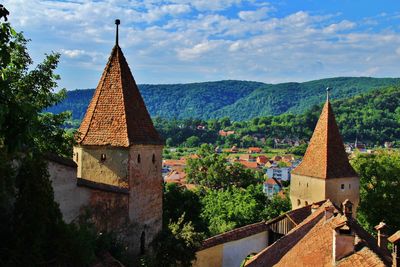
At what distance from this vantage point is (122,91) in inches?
705

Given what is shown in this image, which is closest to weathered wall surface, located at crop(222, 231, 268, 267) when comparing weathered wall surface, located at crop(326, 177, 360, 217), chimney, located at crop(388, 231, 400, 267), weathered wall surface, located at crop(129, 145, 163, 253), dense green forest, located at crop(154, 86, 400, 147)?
weathered wall surface, located at crop(326, 177, 360, 217)

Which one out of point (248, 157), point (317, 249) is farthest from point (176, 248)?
point (248, 157)

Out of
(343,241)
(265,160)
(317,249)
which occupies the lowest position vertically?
(265,160)

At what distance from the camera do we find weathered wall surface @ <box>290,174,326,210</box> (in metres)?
28.9

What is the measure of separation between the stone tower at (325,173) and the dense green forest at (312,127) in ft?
394

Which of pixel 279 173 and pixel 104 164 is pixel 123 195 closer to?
pixel 104 164

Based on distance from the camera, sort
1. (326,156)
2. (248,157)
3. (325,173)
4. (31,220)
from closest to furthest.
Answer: (31,220) < (325,173) < (326,156) < (248,157)

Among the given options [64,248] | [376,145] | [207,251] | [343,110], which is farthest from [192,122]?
[64,248]

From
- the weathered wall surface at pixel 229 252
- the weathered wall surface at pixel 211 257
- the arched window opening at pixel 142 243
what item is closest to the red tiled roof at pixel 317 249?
the arched window opening at pixel 142 243

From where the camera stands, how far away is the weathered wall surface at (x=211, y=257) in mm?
22672

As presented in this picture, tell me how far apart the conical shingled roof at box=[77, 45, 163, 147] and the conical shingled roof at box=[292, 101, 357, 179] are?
1416 centimetres

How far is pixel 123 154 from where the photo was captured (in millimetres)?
16984

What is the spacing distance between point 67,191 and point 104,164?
2.83 metres

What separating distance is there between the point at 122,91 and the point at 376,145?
463 ft
